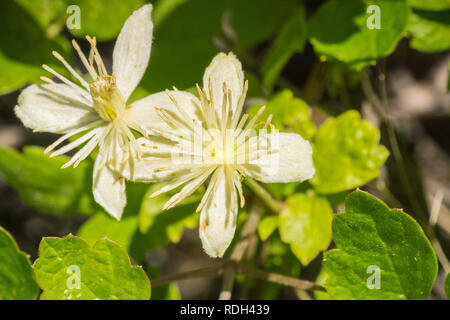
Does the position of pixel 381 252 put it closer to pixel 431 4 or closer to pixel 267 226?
pixel 267 226

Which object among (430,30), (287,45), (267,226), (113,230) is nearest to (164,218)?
(113,230)

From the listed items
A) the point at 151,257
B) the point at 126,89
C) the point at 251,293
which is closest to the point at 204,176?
the point at 126,89

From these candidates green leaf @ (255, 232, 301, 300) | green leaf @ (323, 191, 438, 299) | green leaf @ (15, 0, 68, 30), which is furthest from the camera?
green leaf @ (15, 0, 68, 30)

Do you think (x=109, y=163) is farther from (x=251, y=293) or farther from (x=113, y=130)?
(x=251, y=293)

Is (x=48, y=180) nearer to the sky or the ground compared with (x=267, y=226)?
nearer to the sky

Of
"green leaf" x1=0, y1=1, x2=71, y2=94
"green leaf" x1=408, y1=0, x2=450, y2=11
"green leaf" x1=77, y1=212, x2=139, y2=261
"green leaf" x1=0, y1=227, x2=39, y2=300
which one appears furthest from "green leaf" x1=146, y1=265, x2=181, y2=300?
"green leaf" x1=408, y1=0, x2=450, y2=11

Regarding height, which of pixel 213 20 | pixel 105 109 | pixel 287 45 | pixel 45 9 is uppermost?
pixel 45 9

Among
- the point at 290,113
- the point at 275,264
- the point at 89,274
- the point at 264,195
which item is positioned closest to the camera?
the point at 89,274

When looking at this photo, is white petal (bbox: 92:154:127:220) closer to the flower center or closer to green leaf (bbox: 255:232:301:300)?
the flower center
